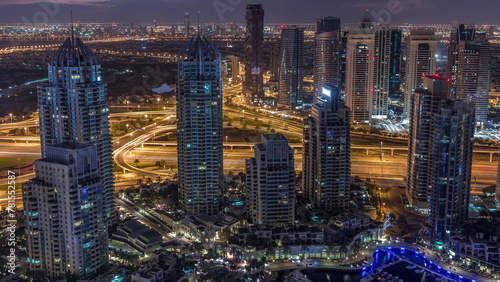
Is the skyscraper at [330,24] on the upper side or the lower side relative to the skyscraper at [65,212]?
upper

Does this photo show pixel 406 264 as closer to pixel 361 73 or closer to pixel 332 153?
pixel 332 153

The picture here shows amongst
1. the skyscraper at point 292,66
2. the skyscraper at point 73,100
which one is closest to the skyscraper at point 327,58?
the skyscraper at point 292,66

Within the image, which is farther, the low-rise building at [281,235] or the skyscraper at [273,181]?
the skyscraper at [273,181]

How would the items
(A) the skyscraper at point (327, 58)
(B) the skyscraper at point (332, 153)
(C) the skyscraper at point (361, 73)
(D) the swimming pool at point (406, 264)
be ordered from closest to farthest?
(D) the swimming pool at point (406, 264)
(B) the skyscraper at point (332, 153)
(C) the skyscraper at point (361, 73)
(A) the skyscraper at point (327, 58)

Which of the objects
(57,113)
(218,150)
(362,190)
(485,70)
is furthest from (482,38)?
(57,113)

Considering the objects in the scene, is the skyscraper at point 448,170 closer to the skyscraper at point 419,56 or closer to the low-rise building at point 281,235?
the low-rise building at point 281,235

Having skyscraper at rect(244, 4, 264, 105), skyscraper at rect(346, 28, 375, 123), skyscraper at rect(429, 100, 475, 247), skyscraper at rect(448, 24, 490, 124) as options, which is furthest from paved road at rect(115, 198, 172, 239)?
skyscraper at rect(244, 4, 264, 105)

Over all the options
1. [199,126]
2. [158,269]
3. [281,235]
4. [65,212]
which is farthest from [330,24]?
[65,212]

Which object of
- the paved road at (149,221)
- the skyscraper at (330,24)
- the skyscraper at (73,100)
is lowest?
the paved road at (149,221)
